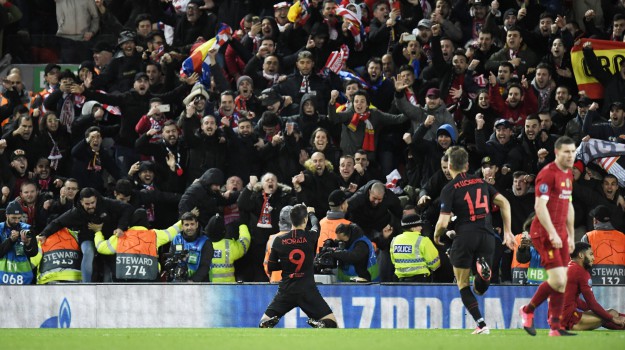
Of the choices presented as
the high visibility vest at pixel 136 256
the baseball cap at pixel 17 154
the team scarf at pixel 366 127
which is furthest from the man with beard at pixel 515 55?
the baseball cap at pixel 17 154

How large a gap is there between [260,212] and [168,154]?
231cm

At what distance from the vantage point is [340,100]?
1984 cm

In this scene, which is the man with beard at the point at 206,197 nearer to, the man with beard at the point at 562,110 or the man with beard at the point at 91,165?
the man with beard at the point at 91,165

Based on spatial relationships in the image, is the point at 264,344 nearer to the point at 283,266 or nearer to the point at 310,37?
the point at 283,266

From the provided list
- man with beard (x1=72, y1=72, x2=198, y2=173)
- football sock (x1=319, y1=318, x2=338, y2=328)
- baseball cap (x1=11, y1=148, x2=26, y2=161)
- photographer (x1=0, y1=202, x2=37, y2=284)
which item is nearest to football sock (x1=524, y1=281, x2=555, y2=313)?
football sock (x1=319, y1=318, x2=338, y2=328)

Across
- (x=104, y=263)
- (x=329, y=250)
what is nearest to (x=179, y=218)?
(x=104, y=263)

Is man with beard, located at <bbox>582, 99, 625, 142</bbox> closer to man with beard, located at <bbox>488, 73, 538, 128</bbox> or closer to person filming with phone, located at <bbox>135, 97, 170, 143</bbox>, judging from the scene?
man with beard, located at <bbox>488, 73, 538, 128</bbox>

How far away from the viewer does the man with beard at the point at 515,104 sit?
19.1 metres

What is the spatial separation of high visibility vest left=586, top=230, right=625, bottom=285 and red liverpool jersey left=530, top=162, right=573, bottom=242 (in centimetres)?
409

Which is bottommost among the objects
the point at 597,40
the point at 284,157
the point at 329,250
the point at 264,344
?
the point at 264,344

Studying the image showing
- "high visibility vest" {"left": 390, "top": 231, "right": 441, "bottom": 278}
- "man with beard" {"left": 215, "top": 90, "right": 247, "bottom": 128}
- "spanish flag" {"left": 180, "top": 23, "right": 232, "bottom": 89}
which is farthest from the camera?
"spanish flag" {"left": 180, "top": 23, "right": 232, "bottom": 89}

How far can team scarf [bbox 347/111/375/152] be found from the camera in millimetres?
18812

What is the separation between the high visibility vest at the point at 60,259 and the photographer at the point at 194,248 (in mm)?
1541

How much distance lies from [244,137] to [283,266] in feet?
13.9
